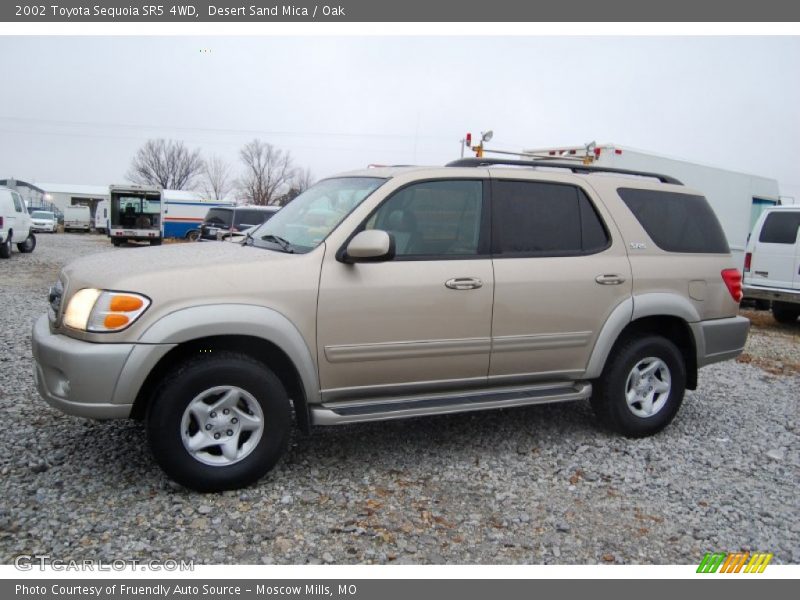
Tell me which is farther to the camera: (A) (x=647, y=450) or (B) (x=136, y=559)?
(A) (x=647, y=450)

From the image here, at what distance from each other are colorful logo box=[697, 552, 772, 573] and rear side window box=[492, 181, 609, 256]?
6.69 feet

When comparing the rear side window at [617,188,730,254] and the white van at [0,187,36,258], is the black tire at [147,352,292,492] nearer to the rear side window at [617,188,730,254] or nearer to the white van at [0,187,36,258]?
the rear side window at [617,188,730,254]

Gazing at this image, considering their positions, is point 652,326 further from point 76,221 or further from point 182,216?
point 76,221

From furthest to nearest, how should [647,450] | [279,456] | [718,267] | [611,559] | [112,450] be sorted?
[718,267]
[647,450]
[112,450]
[279,456]
[611,559]

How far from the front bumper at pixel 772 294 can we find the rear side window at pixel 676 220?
608cm

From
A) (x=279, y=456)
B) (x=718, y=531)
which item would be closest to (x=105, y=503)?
(x=279, y=456)

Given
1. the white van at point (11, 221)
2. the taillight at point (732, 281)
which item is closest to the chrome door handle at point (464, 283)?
the taillight at point (732, 281)

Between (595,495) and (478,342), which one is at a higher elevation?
(478,342)

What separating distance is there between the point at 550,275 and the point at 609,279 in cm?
50

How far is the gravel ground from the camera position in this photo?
303 cm

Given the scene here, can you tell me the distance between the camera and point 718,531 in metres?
3.34

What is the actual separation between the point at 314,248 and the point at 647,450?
110 inches

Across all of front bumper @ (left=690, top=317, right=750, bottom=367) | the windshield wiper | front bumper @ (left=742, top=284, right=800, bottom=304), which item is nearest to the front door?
the windshield wiper

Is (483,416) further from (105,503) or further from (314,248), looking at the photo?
(105,503)
